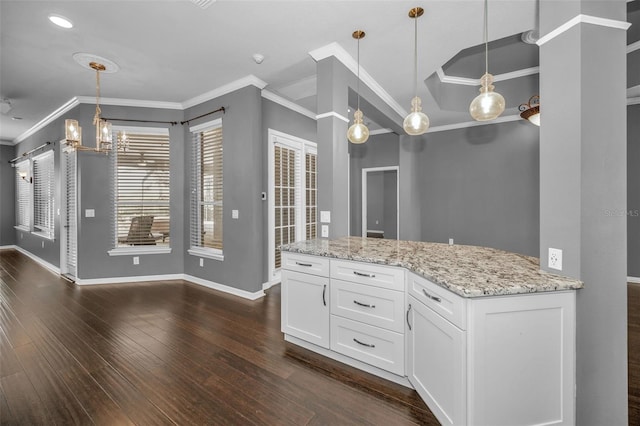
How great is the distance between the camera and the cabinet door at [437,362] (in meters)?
1.39

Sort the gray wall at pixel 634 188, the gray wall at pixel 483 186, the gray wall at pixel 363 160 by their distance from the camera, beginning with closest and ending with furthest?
the gray wall at pixel 634 188 → the gray wall at pixel 483 186 → the gray wall at pixel 363 160

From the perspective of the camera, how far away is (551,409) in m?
1.40

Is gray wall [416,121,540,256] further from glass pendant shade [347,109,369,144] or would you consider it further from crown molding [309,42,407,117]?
glass pendant shade [347,109,369,144]

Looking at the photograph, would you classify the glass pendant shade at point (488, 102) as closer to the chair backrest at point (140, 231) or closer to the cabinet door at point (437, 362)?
the cabinet door at point (437, 362)

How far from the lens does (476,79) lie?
4164 mm

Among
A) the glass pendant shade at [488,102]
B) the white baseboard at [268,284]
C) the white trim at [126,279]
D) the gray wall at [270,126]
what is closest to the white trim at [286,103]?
the gray wall at [270,126]

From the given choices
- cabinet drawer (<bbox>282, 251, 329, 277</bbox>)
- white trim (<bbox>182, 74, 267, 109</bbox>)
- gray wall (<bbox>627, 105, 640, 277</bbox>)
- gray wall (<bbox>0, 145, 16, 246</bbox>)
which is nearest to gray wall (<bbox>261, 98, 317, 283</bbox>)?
white trim (<bbox>182, 74, 267, 109</bbox>)

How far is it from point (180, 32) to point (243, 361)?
3.07m

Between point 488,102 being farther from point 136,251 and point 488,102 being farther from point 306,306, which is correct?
point 136,251

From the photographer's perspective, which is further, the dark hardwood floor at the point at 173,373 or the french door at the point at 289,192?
the french door at the point at 289,192

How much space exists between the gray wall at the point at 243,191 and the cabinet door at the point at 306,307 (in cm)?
145

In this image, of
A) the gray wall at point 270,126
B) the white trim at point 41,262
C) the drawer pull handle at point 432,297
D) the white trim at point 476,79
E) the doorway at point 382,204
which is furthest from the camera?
the doorway at point 382,204

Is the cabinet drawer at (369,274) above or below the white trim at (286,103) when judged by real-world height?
below

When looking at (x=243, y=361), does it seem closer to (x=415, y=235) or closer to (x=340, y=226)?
(x=340, y=226)
